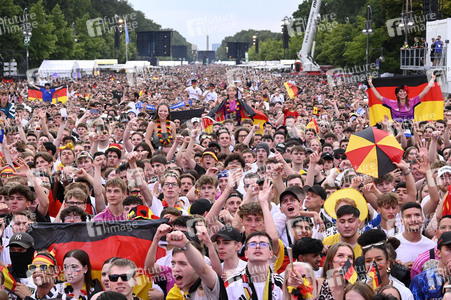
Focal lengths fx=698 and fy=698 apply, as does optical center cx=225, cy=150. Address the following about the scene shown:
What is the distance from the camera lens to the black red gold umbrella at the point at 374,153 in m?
8.30

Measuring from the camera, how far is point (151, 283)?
235 inches

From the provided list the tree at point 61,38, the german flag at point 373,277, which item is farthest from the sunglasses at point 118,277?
the tree at point 61,38

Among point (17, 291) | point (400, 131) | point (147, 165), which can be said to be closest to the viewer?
point (17, 291)

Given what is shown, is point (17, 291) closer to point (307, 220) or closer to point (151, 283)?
point (151, 283)

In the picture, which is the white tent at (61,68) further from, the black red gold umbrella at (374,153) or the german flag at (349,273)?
the german flag at (349,273)

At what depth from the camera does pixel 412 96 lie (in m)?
13.8

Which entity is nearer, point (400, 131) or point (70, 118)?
point (400, 131)

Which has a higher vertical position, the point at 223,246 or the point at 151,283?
the point at 223,246

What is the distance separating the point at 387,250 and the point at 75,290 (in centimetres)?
259

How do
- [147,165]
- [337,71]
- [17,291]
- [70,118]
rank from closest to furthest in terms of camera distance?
1. [17,291]
2. [147,165]
3. [70,118]
4. [337,71]

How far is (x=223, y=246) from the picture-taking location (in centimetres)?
573

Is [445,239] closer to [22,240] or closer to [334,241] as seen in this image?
[334,241]

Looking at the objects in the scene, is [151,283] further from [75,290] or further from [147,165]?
[147,165]

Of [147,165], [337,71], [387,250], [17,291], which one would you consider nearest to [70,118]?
[147,165]
